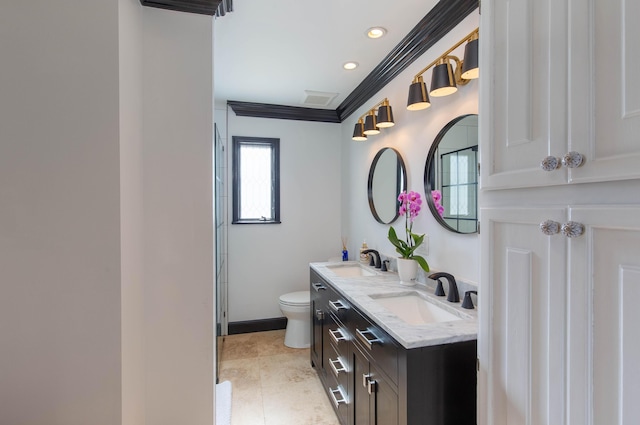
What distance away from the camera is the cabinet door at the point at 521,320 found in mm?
723

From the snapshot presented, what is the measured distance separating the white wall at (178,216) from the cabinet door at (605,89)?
Result: 1342 millimetres

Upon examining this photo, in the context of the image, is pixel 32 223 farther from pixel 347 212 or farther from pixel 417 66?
pixel 347 212

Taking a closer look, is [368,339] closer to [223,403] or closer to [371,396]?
[371,396]

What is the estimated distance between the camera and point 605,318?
2.06ft

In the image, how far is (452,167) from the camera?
5.72ft

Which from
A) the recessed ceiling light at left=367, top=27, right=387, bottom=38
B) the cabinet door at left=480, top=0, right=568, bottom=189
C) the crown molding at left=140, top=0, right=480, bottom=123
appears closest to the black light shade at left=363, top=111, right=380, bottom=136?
the crown molding at left=140, top=0, right=480, bottom=123

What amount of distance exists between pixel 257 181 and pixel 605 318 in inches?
121

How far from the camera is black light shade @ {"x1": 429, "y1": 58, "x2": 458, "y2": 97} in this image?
1.58 m

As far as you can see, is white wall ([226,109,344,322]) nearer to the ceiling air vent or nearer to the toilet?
the ceiling air vent

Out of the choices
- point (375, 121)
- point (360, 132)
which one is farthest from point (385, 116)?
point (360, 132)

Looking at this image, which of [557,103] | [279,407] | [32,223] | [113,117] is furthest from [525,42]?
[279,407]

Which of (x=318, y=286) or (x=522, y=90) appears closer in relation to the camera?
(x=522, y=90)

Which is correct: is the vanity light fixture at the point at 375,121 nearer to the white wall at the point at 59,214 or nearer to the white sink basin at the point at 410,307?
the white sink basin at the point at 410,307

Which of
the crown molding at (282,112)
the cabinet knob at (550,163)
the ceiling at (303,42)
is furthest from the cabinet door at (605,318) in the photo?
the crown molding at (282,112)
